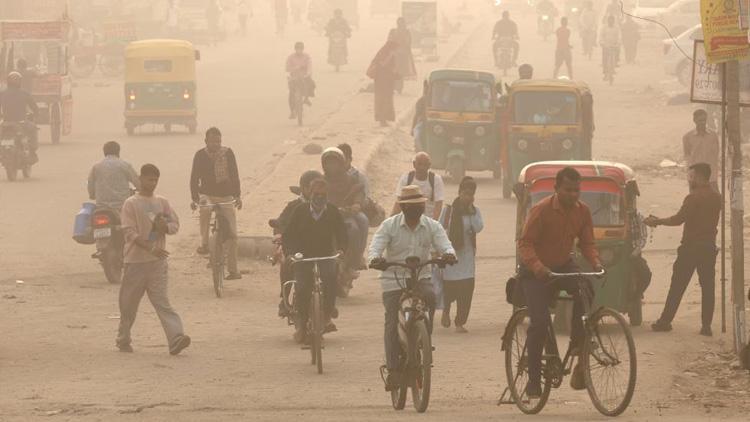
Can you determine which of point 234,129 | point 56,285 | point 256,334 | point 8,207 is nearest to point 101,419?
point 256,334

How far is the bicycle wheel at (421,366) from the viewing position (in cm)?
1082

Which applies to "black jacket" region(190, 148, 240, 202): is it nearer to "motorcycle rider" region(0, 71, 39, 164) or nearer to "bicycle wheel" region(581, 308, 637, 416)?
"bicycle wheel" region(581, 308, 637, 416)

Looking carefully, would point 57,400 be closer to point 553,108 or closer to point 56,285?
point 56,285

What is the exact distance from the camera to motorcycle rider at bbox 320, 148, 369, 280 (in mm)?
16578

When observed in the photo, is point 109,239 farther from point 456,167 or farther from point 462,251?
point 456,167

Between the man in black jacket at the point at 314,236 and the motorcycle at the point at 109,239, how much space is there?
4.60m

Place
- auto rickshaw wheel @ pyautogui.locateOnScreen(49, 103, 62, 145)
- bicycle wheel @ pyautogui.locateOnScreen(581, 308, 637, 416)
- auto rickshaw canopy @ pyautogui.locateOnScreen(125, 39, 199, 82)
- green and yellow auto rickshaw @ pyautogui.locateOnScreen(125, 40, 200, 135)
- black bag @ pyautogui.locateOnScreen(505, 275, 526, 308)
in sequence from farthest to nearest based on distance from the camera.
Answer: auto rickshaw canopy @ pyautogui.locateOnScreen(125, 39, 199, 82)
green and yellow auto rickshaw @ pyautogui.locateOnScreen(125, 40, 200, 135)
auto rickshaw wheel @ pyautogui.locateOnScreen(49, 103, 62, 145)
black bag @ pyautogui.locateOnScreen(505, 275, 526, 308)
bicycle wheel @ pyautogui.locateOnScreen(581, 308, 637, 416)

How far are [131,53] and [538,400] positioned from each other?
2766cm

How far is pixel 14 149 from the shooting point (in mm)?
27688

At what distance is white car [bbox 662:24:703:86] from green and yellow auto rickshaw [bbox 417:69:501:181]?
17808 millimetres

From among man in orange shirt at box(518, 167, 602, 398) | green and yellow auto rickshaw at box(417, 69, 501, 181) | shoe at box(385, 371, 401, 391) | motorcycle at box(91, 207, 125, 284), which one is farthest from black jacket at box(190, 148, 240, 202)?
green and yellow auto rickshaw at box(417, 69, 501, 181)

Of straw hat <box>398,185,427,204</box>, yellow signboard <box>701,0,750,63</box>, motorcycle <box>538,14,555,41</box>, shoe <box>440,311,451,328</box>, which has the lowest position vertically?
shoe <box>440,311,451,328</box>

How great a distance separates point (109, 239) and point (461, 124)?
11.0m

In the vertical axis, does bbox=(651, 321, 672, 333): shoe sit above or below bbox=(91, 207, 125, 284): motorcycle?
below
